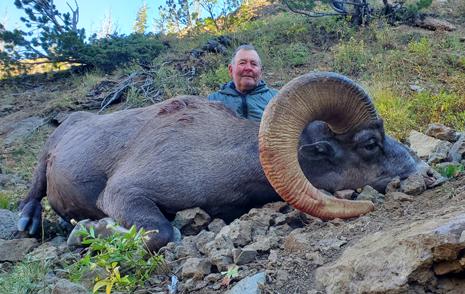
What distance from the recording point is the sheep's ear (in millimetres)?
5066

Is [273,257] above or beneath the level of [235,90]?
beneath

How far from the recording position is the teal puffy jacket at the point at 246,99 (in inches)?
280

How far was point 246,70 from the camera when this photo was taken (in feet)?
23.7

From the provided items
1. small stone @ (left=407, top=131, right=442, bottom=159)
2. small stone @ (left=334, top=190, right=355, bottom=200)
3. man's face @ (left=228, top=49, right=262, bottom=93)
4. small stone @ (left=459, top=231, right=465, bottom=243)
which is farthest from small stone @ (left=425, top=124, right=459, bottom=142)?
small stone @ (left=459, top=231, right=465, bottom=243)

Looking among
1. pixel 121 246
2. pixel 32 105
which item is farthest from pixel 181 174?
pixel 32 105

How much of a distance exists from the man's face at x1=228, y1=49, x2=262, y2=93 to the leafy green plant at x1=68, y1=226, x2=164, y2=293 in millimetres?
3967

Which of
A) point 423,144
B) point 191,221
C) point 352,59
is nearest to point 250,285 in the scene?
point 191,221

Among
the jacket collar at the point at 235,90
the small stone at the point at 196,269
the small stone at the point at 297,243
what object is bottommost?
the small stone at the point at 196,269

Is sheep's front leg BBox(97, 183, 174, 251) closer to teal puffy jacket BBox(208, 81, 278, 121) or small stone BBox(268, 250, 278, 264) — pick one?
small stone BBox(268, 250, 278, 264)

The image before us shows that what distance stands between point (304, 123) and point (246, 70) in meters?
2.57

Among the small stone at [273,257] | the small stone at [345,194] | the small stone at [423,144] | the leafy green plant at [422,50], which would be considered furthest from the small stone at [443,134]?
the leafy green plant at [422,50]

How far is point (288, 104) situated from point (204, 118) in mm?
1174

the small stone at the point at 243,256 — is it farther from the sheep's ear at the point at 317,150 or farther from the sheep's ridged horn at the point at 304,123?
the sheep's ear at the point at 317,150

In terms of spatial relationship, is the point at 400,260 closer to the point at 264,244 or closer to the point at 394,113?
the point at 264,244
